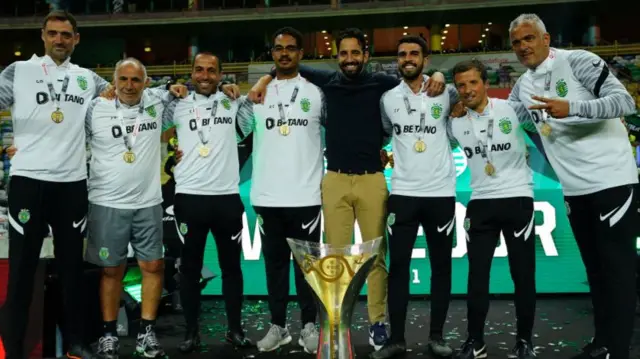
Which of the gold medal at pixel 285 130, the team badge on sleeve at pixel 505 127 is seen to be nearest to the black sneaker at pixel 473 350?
the team badge on sleeve at pixel 505 127

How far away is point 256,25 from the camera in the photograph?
21984mm

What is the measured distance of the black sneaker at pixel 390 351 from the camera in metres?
3.24

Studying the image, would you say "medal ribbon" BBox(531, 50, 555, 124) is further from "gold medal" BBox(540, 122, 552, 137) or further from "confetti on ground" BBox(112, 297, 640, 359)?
"confetti on ground" BBox(112, 297, 640, 359)

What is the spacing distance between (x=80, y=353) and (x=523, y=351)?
236cm

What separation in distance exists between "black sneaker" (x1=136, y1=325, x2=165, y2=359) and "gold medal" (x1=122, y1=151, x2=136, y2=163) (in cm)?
94

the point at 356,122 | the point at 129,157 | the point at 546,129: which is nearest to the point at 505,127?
the point at 546,129

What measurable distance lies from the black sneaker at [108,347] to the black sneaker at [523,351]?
2.13m

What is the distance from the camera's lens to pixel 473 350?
3252 mm

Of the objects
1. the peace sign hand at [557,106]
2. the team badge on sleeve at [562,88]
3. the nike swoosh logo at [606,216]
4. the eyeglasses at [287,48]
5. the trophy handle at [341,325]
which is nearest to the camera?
the trophy handle at [341,325]

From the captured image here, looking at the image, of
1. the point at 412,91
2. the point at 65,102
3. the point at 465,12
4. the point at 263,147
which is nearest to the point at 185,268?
Result: the point at 263,147

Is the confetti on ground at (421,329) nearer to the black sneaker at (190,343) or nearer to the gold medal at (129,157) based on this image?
the black sneaker at (190,343)

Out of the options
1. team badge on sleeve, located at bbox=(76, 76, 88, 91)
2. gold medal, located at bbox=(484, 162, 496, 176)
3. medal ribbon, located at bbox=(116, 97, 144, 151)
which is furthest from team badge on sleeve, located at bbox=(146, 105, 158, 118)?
gold medal, located at bbox=(484, 162, 496, 176)

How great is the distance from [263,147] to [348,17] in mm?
18657

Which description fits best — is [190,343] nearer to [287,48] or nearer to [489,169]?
[287,48]
